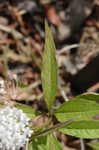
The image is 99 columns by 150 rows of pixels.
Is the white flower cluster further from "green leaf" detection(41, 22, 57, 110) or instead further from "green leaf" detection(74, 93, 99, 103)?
"green leaf" detection(74, 93, 99, 103)

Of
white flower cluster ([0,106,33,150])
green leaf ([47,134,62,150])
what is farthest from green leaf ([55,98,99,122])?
white flower cluster ([0,106,33,150])

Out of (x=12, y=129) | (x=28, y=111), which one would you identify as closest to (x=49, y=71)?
(x=28, y=111)

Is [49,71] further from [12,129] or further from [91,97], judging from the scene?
[12,129]

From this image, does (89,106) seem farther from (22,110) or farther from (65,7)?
(65,7)

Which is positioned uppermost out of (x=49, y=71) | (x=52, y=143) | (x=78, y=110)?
(x=49, y=71)

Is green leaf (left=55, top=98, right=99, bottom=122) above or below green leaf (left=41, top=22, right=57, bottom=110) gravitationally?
below

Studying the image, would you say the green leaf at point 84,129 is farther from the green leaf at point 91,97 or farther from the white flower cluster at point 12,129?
the white flower cluster at point 12,129

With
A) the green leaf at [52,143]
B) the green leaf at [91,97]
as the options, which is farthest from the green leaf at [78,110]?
the green leaf at [52,143]
